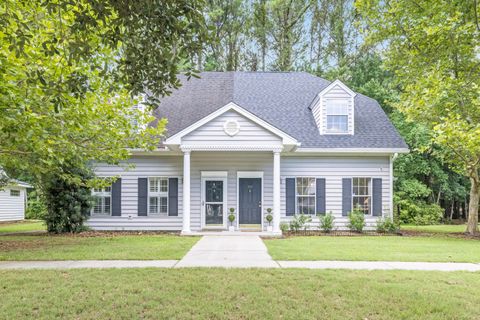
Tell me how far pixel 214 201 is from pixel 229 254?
565 centimetres

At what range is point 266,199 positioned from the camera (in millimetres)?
14219

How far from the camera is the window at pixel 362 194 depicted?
1422 cm

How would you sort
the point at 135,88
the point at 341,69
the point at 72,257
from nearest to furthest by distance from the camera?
1. the point at 135,88
2. the point at 72,257
3. the point at 341,69

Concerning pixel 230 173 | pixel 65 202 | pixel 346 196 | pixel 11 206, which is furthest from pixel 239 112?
pixel 11 206

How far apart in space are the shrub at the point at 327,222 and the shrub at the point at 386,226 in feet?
5.83

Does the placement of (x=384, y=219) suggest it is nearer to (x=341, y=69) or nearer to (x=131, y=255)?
(x=131, y=255)

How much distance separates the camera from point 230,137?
492 inches

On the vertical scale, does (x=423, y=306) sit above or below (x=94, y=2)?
below

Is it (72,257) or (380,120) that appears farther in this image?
(380,120)

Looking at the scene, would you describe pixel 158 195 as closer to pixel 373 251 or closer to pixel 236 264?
pixel 236 264

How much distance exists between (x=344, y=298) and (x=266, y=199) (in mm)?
9211

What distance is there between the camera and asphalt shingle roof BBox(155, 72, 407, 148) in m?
14.4

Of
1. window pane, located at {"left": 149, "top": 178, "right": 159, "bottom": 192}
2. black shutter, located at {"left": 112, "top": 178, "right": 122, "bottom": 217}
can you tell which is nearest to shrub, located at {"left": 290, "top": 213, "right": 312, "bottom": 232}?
window pane, located at {"left": 149, "top": 178, "right": 159, "bottom": 192}

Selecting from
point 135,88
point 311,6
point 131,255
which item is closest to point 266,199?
point 131,255
